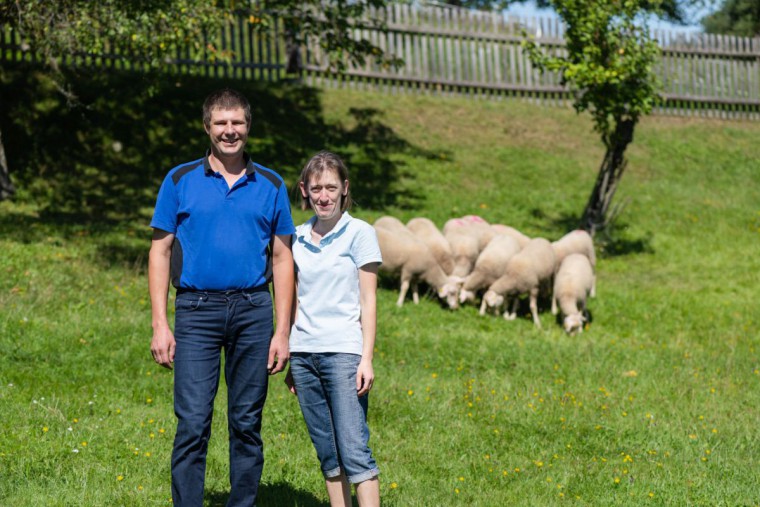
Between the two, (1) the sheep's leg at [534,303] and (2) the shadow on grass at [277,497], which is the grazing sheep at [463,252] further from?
(2) the shadow on grass at [277,497]

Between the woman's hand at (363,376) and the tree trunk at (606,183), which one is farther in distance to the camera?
the tree trunk at (606,183)

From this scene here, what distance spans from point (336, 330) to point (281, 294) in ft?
1.04

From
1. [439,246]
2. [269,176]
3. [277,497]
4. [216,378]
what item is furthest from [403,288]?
[216,378]

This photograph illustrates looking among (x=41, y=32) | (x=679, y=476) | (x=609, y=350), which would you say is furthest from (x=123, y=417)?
(x=41, y=32)

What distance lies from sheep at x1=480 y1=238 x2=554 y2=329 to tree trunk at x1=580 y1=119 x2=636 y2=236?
13.0ft

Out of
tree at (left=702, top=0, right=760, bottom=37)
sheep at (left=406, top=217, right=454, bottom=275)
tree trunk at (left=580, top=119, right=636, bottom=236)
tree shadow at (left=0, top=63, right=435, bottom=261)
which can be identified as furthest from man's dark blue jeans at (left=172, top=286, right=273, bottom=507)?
tree at (left=702, top=0, right=760, bottom=37)

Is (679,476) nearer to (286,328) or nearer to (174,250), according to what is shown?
(286,328)

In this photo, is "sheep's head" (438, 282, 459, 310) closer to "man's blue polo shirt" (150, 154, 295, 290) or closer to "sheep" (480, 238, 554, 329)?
"sheep" (480, 238, 554, 329)

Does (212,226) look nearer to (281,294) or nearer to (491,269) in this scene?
(281,294)

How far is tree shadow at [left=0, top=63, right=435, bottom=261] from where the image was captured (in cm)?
1366

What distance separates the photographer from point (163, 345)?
13.1 ft

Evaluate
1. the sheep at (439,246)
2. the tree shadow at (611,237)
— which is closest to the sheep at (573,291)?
the sheep at (439,246)

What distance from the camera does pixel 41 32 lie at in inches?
442

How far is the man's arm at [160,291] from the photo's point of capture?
13.0 feet
